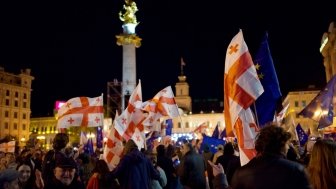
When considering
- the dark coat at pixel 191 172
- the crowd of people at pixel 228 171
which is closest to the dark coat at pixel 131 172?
the crowd of people at pixel 228 171

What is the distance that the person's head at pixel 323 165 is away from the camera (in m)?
4.09

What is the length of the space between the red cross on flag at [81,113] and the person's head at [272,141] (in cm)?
1432

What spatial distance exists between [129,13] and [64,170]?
85.8 m

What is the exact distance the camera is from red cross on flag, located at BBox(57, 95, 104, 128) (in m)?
18.0

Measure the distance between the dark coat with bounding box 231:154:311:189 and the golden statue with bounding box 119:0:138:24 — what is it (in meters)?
Answer: 85.3

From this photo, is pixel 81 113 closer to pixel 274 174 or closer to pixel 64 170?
pixel 64 170

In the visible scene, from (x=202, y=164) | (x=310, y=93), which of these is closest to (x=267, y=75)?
(x=202, y=164)

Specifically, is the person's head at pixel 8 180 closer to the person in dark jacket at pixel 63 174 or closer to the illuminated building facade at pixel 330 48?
the person in dark jacket at pixel 63 174

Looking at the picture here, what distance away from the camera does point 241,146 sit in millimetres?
7098

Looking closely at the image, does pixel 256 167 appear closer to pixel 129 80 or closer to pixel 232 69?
pixel 232 69

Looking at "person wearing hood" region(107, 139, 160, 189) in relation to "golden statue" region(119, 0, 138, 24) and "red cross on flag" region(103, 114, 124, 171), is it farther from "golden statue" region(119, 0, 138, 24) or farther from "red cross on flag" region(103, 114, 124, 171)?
"golden statue" region(119, 0, 138, 24)

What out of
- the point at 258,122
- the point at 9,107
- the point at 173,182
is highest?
the point at 9,107

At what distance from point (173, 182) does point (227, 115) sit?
319 cm

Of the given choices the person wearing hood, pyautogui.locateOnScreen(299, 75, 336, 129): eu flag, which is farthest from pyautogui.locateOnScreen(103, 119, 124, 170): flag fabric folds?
pyautogui.locateOnScreen(299, 75, 336, 129): eu flag
